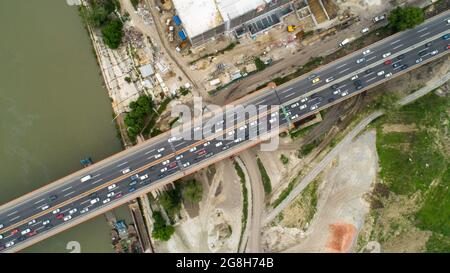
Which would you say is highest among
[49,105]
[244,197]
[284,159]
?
[49,105]

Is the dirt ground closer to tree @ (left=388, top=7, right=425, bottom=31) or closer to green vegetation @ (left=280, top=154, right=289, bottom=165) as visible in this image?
green vegetation @ (left=280, top=154, right=289, bottom=165)

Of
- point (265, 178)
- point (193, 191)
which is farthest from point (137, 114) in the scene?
point (265, 178)

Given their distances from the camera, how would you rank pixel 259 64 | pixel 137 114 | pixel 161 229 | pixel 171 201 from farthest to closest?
pixel 259 64 < pixel 137 114 < pixel 161 229 < pixel 171 201

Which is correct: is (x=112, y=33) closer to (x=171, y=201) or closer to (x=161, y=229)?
(x=171, y=201)

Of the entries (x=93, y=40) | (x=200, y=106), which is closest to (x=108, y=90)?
(x=93, y=40)

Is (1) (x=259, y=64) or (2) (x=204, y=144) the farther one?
(1) (x=259, y=64)

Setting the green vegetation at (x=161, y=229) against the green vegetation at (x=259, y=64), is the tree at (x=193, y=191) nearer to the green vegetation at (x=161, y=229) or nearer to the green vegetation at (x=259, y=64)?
the green vegetation at (x=161, y=229)
